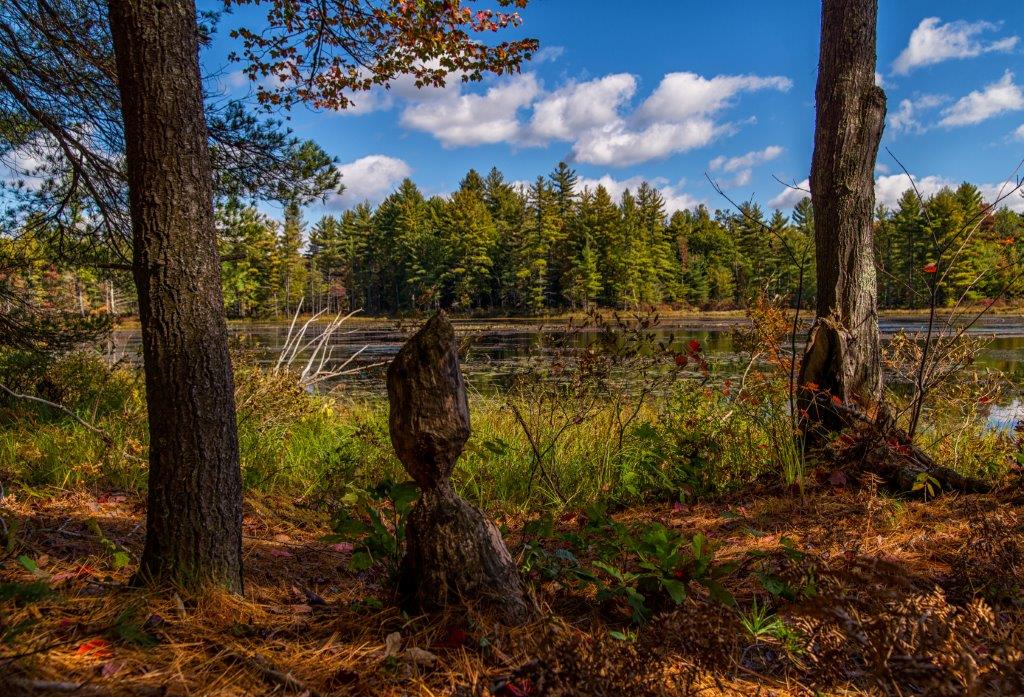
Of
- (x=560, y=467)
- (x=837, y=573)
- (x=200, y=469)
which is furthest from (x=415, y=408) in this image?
(x=560, y=467)

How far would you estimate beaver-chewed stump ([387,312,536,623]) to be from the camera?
1705 millimetres

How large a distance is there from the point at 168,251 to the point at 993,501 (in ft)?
12.2

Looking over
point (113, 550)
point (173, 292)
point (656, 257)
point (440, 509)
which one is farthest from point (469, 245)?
point (440, 509)

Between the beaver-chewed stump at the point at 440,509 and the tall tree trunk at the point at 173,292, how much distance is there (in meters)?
0.61

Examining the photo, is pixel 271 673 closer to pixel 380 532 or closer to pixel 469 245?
pixel 380 532

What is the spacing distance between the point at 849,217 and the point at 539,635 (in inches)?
131

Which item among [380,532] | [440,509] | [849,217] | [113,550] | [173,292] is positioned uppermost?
[849,217]

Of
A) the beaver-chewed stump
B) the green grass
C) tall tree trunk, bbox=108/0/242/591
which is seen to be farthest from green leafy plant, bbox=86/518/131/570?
the beaver-chewed stump

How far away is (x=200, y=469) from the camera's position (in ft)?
6.11

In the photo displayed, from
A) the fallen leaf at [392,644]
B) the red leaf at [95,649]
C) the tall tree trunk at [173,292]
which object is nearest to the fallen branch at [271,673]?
the fallen leaf at [392,644]

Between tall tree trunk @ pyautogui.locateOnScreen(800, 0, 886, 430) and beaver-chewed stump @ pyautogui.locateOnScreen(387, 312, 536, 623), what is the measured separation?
2.70m

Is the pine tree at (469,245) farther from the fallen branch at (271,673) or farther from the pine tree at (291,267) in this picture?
the fallen branch at (271,673)

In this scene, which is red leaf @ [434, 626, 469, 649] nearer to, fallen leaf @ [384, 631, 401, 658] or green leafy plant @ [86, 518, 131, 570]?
fallen leaf @ [384, 631, 401, 658]

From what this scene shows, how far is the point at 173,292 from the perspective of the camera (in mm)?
1845
